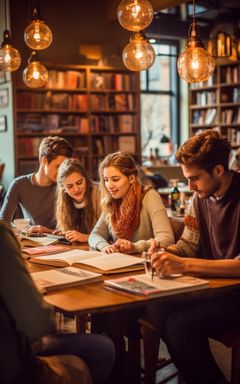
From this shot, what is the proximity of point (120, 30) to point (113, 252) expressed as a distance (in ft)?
19.6

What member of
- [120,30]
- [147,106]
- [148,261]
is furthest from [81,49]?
[148,261]

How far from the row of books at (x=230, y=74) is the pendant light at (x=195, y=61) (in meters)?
5.82

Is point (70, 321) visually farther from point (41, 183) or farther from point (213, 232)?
point (213, 232)

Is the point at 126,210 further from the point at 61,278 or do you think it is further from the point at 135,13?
the point at 135,13

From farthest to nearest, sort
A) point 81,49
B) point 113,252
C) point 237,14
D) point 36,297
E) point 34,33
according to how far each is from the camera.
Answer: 1. point 237,14
2. point 81,49
3. point 34,33
4. point 113,252
5. point 36,297

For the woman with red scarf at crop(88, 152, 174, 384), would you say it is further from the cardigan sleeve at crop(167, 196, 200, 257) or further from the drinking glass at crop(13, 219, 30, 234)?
the drinking glass at crop(13, 219, 30, 234)

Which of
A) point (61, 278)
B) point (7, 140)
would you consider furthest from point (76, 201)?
point (7, 140)

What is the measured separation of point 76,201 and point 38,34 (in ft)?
3.50

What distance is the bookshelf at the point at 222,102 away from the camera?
881cm

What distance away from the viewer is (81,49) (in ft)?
25.0

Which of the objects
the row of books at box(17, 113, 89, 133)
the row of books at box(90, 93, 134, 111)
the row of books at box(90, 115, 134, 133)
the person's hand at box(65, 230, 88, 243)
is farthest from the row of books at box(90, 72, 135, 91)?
the person's hand at box(65, 230, 88, 243)

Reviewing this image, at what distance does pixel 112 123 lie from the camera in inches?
308

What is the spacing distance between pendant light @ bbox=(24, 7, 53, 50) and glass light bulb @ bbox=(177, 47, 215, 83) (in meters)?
0.89

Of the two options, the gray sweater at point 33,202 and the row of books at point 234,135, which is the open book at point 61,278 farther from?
the row of books at point 234,135
